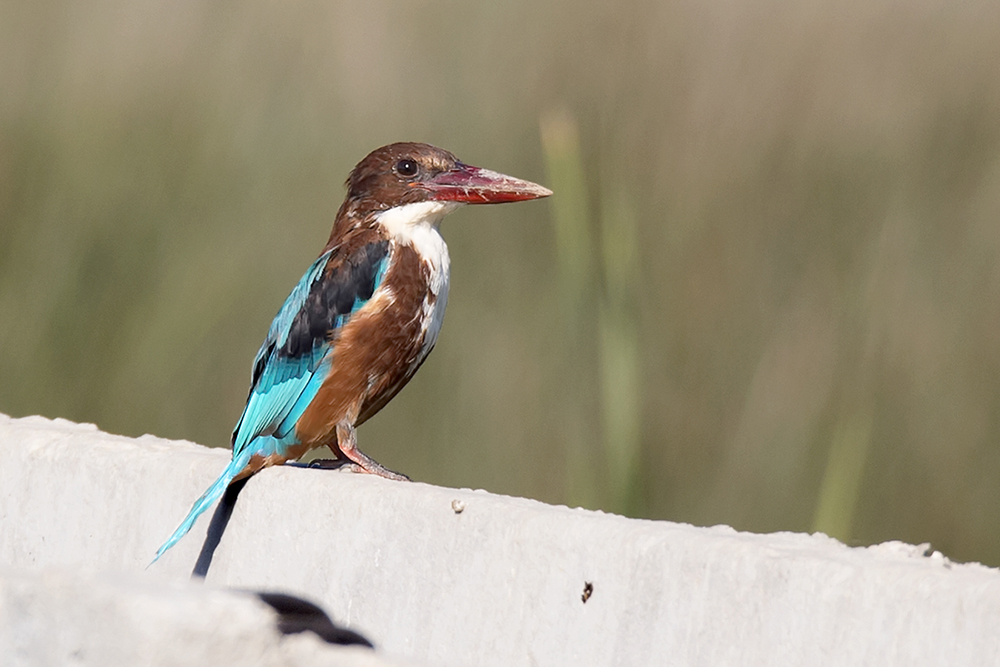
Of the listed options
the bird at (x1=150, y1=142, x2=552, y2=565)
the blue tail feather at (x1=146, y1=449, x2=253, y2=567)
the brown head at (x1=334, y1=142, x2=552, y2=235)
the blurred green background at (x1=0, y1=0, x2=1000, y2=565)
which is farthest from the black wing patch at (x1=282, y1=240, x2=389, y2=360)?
the blue tail feather at (x1=146, y1=449, x2=253, y2=567)

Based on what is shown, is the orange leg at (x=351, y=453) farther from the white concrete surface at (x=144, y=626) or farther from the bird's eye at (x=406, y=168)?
the white concrete surface at (x=144, y=626)

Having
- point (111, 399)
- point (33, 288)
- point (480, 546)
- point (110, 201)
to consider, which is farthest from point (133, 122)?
point (480, 546)

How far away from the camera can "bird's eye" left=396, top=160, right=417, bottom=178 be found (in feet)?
9.98

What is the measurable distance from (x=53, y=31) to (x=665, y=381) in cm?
195

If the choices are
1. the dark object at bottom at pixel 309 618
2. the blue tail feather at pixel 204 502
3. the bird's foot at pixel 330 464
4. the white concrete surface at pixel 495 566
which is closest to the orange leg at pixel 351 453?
the bird's foot at pixel 330 464

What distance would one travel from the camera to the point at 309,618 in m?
1.31

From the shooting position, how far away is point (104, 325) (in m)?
3.23

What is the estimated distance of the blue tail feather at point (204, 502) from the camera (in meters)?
2.25

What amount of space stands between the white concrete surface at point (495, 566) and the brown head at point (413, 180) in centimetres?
76

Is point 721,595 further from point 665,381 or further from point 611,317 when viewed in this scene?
point 665,381

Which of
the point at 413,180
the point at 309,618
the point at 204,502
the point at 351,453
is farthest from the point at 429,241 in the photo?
the point at 309,618

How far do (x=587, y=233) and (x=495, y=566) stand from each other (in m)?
0.81

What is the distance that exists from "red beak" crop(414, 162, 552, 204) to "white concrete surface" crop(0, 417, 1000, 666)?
79 cm

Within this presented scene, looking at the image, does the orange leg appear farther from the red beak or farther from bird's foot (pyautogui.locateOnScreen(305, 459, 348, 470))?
the red beak
